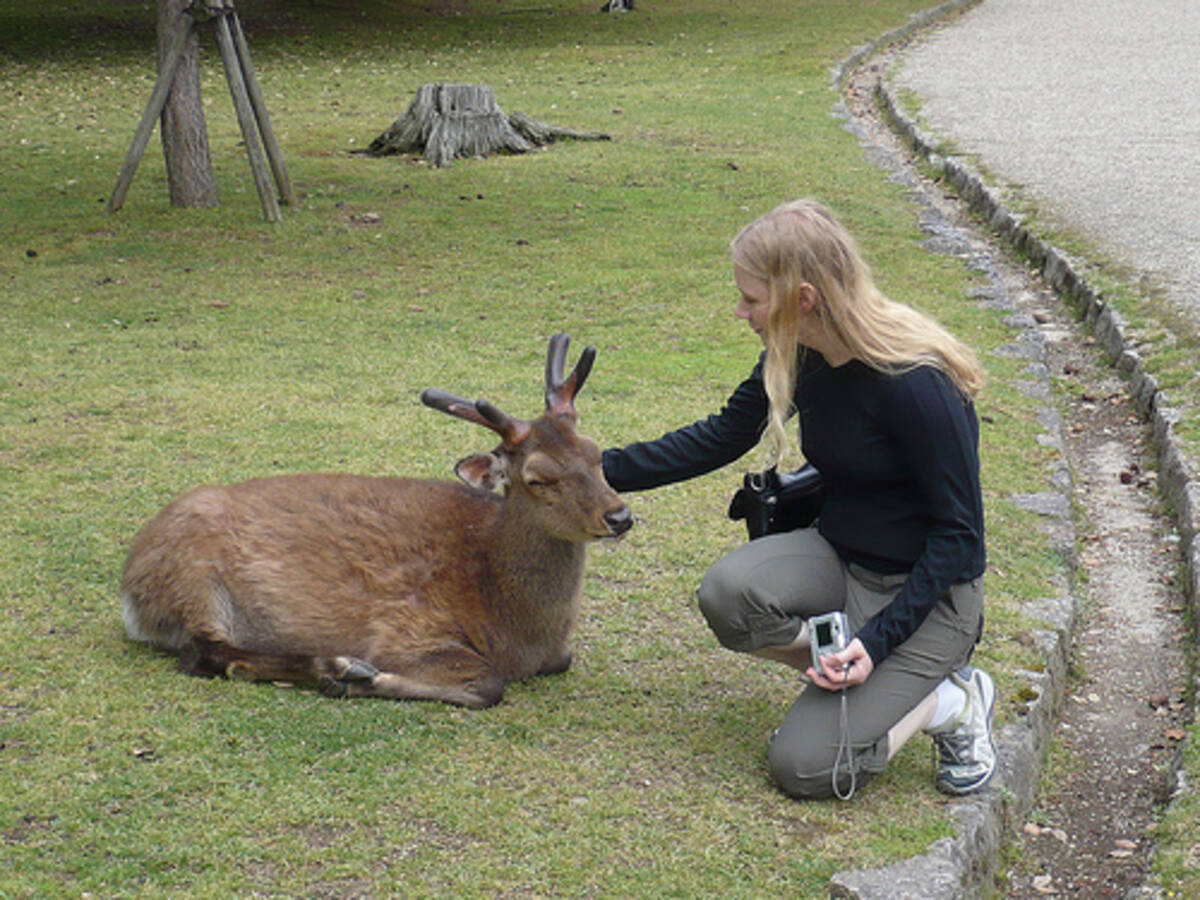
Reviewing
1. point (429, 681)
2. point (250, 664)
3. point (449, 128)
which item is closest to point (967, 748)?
point (429, 681)

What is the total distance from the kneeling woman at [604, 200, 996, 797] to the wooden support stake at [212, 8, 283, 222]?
8.64 meters

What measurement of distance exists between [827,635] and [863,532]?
1.25ft

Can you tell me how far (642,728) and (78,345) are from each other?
603 cm

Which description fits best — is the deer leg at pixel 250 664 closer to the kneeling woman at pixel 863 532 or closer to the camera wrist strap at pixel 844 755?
the kneeling woman at pixel 863 532

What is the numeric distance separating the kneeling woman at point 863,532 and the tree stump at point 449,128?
468 inches

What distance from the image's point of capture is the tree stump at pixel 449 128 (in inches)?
624

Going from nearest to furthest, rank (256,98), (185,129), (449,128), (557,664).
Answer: (557,664)
(256,98)
(185,129)
(449,128)

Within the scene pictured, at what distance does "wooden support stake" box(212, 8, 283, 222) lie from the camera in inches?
473

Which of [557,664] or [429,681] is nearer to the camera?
[429,681]

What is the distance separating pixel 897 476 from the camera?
4.32m

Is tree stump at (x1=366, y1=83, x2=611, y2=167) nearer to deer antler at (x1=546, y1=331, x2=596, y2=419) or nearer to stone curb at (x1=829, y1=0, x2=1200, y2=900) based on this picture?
stone curb at (x1=829, y1=0, x2=1200, y2=900)

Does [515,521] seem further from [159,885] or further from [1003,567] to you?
[1003,567]

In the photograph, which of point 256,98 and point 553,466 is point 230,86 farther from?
point 553,466

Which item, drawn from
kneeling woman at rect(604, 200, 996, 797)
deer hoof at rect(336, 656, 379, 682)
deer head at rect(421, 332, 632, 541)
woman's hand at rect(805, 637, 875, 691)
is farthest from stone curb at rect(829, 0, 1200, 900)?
deer hoof at rect(336, 656, 379, 682)
